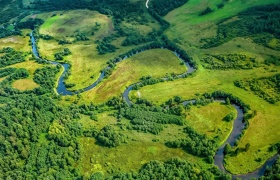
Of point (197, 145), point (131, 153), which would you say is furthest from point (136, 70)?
point (197, 145)

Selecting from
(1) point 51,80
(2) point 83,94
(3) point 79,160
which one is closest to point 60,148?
(3) point 79,160

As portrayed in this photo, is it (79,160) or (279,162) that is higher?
(279,162)

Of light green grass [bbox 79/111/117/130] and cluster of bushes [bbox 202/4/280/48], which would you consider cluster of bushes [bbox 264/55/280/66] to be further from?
light green grass [bbox 79/111/117/130]

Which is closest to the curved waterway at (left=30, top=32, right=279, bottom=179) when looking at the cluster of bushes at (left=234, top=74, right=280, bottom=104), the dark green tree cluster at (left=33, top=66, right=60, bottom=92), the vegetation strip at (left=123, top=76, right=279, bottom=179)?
the vegetation strip at (left=123, top=76, right=279, bottom=179)

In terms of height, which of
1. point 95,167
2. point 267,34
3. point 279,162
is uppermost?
point 267,34

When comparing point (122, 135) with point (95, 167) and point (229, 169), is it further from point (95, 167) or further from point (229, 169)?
point (229, 169)

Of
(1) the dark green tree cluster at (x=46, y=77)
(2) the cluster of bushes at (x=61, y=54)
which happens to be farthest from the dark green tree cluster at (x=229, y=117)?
(2) the cluster of bushes at (x=61, y=54)
